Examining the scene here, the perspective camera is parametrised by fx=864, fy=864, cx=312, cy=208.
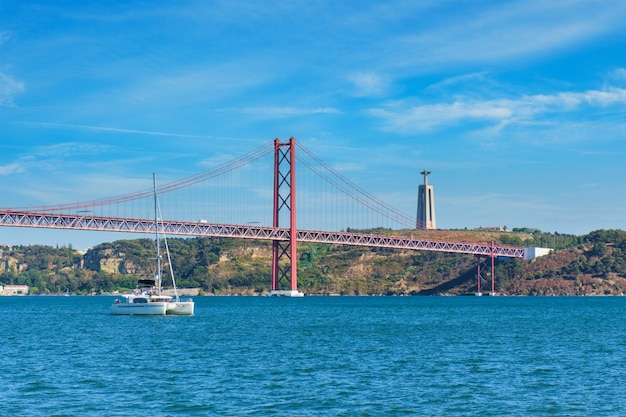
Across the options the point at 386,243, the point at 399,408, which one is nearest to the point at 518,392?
the point at 399,408

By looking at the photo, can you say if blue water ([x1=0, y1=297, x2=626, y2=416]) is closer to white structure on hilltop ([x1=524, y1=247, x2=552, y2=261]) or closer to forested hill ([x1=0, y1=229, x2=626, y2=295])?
forested hill ([x1=0, y1=229, x2=626, y2=295])

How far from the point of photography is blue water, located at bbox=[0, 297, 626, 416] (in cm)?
2450

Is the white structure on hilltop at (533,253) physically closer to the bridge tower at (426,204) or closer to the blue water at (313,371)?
the bridge tower at (426,204)

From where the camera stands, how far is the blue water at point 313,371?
24500mm

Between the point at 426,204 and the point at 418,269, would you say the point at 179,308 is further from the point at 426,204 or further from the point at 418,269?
the point at 426,204

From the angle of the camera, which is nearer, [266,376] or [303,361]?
[266,376]

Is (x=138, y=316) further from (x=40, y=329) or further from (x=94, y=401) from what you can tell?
(x=94, y=401)

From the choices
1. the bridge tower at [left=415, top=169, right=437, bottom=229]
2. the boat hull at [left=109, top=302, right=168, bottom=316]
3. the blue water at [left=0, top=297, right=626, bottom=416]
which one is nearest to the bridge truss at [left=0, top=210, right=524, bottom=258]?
the boat hull at [left=109, top=302, right=168, bottom=316]

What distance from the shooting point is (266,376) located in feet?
99.4

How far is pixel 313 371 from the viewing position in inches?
1241

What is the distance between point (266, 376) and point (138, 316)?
3834 cm

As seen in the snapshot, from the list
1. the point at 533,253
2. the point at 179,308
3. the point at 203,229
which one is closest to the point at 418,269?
the point at 533,253

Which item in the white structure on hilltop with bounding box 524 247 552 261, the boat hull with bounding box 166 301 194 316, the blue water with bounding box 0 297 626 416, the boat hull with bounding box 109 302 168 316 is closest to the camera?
the blue water with bounding box 0 297 626 416

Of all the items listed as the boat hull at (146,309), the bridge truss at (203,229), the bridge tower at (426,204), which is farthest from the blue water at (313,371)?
the bridge tower at (426,204)
